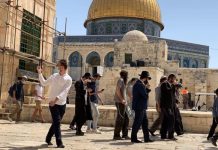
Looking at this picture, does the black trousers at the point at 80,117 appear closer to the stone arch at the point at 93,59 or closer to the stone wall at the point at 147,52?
the stone wall at the point at 147,52

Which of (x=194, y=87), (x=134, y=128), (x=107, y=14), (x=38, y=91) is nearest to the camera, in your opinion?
(x=134, y=128)

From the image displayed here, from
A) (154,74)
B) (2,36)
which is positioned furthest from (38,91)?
(154,74)

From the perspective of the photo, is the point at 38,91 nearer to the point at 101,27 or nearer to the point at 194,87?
the point at 194,87

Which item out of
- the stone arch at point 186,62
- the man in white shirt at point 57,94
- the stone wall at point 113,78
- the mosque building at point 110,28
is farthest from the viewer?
the stone arch at point 186,62

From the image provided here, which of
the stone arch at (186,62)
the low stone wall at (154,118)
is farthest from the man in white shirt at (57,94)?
the stone arch at (186,62)

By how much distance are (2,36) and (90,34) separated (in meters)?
27.6

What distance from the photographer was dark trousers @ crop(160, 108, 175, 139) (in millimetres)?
6741

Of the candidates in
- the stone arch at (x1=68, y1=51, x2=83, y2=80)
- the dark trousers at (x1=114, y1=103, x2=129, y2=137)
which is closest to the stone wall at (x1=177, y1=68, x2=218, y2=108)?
the stone arch at (x1=68, y1=51, x2=83, y2=80)

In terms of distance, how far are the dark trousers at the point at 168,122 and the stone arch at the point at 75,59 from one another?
29.9m

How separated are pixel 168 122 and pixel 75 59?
1197 inches

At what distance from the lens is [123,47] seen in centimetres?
2758

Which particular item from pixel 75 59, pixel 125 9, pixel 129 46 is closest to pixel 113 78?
pixel 129 46

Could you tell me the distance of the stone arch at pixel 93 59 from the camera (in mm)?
36188

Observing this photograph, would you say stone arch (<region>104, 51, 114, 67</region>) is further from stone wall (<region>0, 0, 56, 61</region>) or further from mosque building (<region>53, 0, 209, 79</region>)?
stone wall (<region>0, 0, 56, 61</region>)
